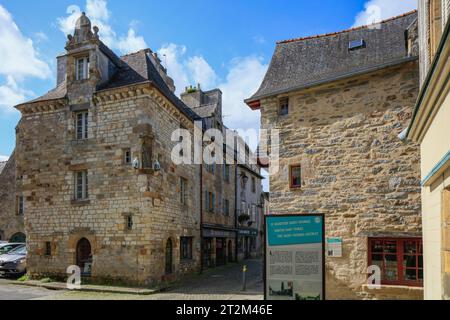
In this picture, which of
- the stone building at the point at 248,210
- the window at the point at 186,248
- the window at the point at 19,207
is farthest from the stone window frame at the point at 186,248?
the window at the point at 19,207

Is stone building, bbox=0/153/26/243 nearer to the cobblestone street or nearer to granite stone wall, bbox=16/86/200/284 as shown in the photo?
granite stone wall, bbox=16/86/200/284

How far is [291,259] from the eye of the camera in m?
5.91

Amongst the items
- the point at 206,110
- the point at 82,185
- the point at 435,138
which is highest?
the point at 206,110

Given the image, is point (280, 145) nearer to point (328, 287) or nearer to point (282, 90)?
point (282, 90)

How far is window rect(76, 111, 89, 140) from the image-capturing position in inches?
584

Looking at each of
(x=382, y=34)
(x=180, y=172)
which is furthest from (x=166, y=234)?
(x=382, y=34)

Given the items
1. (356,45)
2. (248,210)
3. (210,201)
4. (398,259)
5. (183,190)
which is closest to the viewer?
(398,259)

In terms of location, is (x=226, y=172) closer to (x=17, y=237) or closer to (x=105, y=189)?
(x=105, y=189)

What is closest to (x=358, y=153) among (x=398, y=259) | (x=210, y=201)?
(x=398, y=259)

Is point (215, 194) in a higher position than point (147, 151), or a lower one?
lower

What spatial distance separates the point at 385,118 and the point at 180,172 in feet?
30.0

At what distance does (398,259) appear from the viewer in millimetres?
9203

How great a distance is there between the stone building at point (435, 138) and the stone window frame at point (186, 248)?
1117cm

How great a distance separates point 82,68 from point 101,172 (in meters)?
4.15
